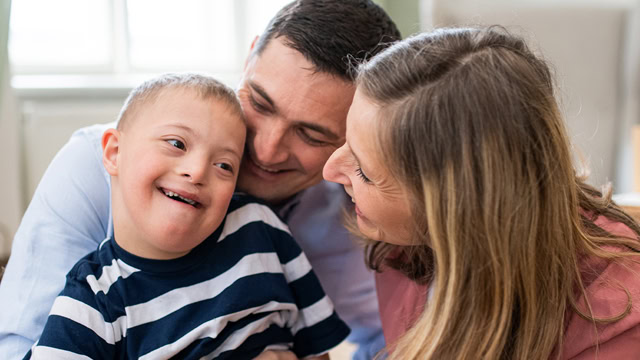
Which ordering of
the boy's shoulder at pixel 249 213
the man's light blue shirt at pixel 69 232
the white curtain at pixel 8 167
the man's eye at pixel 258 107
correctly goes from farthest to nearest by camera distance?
the white curtain at pixel 8 167 → the man's eye at pixel 258 107 → the boy's shoulder at pixel 249 213 → the man's light blue shirt at pixel 69 232

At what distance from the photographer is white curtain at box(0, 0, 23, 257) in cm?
281

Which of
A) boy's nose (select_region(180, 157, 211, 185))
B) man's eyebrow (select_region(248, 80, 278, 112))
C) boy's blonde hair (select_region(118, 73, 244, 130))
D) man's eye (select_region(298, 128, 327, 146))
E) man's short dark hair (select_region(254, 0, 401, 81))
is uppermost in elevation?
man's short dark hair (select_region(254, 0, 401, 81))

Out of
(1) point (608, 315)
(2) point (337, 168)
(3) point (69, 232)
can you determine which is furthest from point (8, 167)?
(1) point (608, 315)

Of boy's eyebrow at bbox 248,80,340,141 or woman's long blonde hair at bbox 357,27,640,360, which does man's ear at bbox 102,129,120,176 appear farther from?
woman's long blonde hair at bbox 357,27,640,360

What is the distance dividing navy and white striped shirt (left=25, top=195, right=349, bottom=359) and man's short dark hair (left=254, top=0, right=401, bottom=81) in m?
0.35

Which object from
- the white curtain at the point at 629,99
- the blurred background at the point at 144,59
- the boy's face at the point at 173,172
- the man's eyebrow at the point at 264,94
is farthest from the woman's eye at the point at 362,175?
the white curtain at the point at 629,99

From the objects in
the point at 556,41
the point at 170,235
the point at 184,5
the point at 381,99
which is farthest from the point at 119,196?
the point at 184,5

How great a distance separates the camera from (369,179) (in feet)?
3.63

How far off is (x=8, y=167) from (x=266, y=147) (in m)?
1.86

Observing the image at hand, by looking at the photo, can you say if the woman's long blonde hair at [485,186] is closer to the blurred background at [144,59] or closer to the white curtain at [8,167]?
the blurred background at [144,59]

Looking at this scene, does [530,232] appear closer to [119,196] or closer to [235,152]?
[235,152]

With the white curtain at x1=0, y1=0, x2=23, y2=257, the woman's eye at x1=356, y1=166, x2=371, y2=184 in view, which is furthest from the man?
the white curtain at x1=0, y1=0, x2=23, y2=257

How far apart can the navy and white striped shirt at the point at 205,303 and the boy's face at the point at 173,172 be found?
0.06 meters

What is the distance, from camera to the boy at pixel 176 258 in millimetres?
1175
